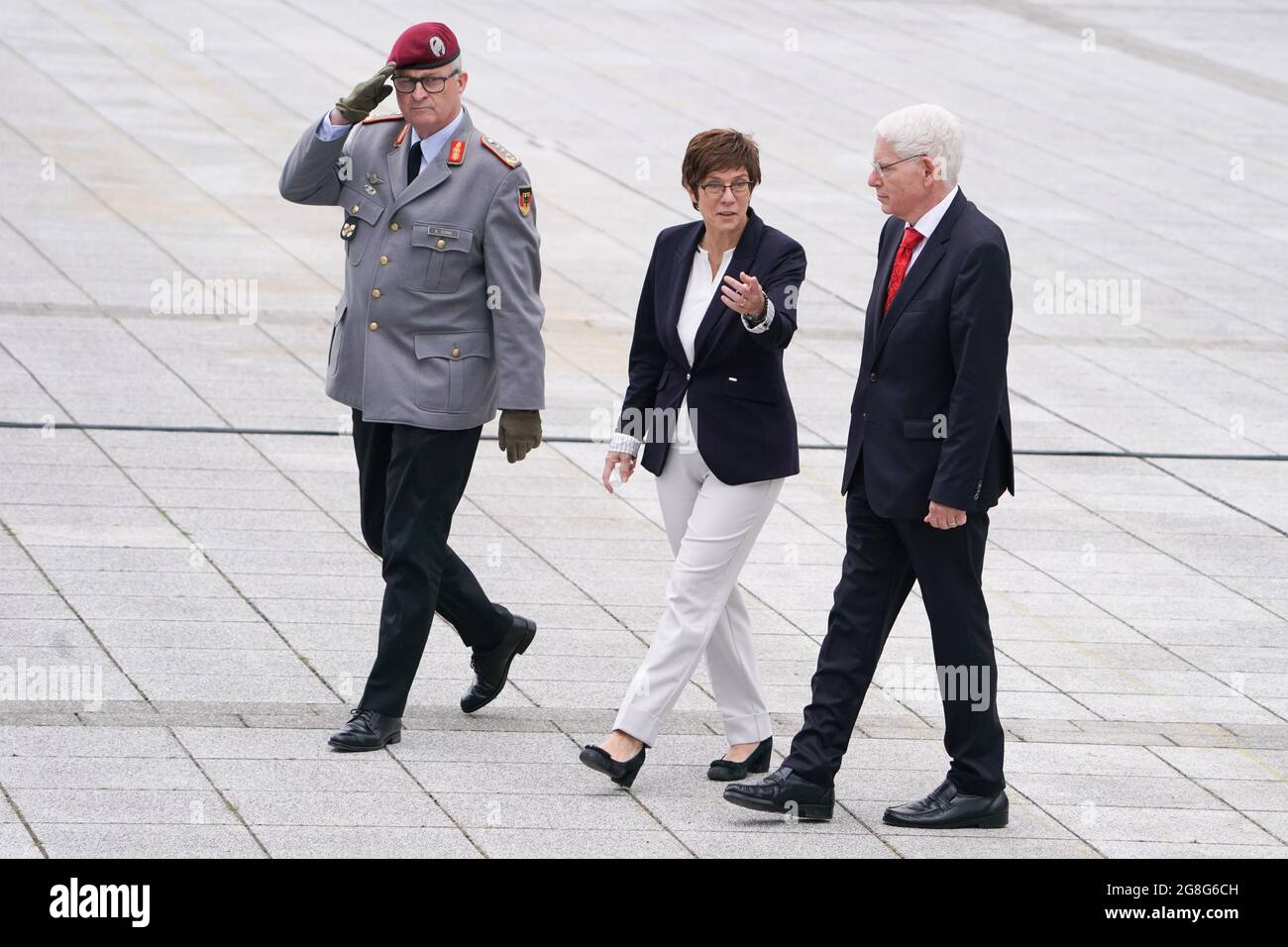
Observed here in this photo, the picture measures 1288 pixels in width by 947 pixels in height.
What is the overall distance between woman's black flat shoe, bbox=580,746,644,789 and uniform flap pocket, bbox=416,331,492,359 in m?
1.25

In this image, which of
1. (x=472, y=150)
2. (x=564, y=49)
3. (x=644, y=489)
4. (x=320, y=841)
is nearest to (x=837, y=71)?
(x=564, y=49)

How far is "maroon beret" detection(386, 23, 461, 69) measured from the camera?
19.4 ft

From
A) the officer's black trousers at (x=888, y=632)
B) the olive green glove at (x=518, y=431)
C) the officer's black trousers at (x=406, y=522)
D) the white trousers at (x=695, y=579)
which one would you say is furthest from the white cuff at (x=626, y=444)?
the officer's black trousers at (x=888, y=632)

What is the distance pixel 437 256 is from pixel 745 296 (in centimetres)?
106

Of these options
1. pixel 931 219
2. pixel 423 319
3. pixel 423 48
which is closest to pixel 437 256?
pixel 423 319

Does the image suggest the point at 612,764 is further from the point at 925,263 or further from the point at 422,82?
the point at 422,82

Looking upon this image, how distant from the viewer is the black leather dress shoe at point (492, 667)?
6.49 m

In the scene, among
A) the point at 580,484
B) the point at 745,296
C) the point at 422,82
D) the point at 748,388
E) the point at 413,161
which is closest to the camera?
the point at 745,296

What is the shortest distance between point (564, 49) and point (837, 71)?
2.95 metres

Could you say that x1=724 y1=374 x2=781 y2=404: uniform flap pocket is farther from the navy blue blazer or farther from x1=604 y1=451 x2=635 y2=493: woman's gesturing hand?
x1=604 y1=451 x2=635 y2=493: woman's gesturing hand

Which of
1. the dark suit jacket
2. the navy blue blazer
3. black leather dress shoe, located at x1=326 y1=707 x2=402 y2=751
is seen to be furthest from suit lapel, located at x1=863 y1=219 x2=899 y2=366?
black leather dress shoe, located at x1=326 y1=707 x2=402 y2=751

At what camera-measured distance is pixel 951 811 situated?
18.6 feet

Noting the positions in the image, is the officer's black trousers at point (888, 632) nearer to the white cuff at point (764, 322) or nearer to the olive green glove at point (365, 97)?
the white cuff at point (764, 322)

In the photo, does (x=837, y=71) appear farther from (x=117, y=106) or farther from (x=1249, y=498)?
(x=1249, y=498)
